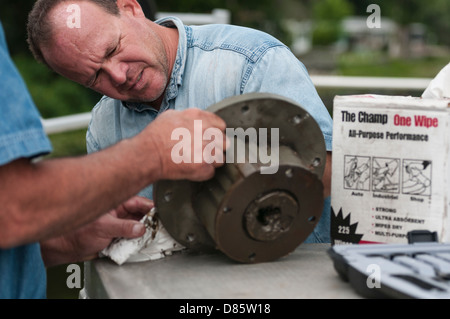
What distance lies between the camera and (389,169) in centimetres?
137

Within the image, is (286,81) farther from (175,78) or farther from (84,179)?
(84,179)

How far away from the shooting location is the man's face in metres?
1.72

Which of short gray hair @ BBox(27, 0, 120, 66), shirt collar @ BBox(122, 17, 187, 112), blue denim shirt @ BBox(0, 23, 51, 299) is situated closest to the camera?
blue denim shirt @ BBox(0, 23, 51, 299)

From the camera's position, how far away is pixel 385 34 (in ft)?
106

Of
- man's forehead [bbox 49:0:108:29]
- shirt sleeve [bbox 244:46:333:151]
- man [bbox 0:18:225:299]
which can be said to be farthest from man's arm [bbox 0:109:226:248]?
man's forehead [bbox 49:0:108:29]

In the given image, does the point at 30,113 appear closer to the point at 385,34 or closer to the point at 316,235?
the point at 316,235

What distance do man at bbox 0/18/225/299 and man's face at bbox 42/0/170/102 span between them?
0.57 meters

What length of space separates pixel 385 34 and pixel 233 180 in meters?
33.0

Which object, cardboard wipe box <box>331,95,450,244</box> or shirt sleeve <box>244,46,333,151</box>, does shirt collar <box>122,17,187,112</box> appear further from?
cardboard wipe box <box>331,95,450,244</box>

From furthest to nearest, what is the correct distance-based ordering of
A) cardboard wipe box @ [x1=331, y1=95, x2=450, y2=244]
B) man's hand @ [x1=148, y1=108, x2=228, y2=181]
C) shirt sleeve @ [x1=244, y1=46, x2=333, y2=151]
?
shirt sleeve @ [x1=244, y1=46, x2=333, y2=151] < cardboard wipe box @ [x1=331, y1=95, x2=450, y2=244] < man's hand @ [x1=148, y1=108, x2=228, y2=181]

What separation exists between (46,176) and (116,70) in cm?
74

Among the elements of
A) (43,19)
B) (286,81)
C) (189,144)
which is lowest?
(189,144)

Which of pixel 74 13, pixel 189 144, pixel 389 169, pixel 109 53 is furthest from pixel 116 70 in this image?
pixel 389 169
